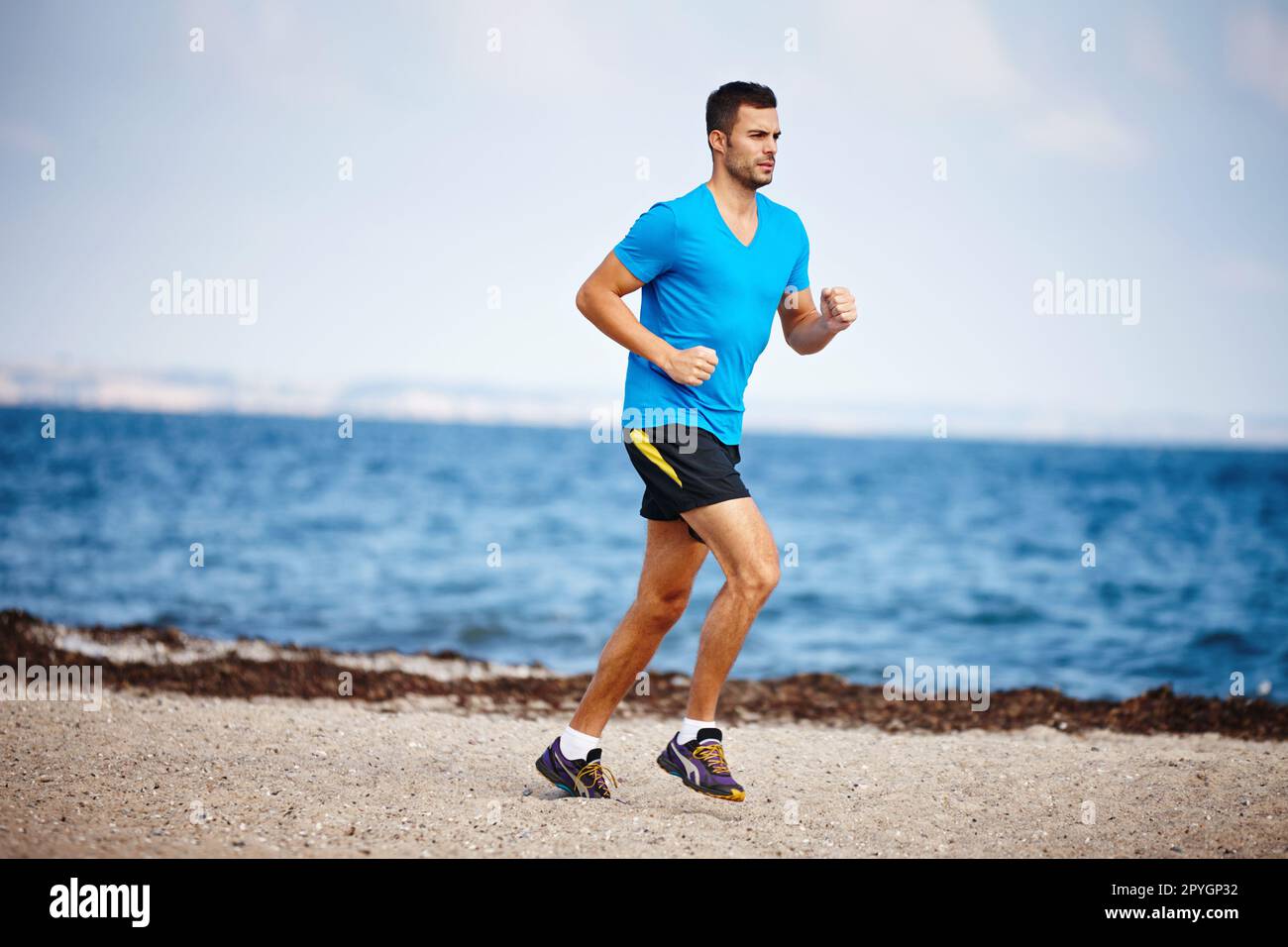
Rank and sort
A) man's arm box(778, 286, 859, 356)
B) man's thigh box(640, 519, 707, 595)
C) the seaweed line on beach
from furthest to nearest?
1. the seaweed line on beach
2. man's arm box(778, 286, 859, 356)
3. man's thigh box(640, 519, 707, 595)

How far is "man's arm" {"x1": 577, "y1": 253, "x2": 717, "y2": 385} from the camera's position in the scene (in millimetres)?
4426

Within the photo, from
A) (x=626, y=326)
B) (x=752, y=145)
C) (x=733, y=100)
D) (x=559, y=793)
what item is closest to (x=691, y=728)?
(x=559, y=793)

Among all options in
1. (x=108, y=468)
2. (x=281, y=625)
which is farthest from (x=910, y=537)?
(x=108, y=468)

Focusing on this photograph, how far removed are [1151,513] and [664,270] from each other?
1497 inches

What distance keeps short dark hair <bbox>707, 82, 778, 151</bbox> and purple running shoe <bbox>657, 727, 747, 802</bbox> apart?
252 cm

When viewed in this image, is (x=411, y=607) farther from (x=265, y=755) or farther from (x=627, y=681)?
→ (x=627, y=681)

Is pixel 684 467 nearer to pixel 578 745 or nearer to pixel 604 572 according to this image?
pixel 578 745

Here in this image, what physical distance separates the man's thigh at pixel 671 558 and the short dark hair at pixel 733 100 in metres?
1.64

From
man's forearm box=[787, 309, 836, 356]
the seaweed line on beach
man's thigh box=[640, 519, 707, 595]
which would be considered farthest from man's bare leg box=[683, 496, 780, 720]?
the seaweed line on beach

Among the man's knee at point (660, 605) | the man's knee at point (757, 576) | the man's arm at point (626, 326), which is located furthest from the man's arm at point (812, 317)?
the man's knee at point (660, 605)

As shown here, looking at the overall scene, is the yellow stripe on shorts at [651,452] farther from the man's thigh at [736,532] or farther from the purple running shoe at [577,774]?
the purple running shoe at [577,774]

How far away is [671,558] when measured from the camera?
482 cm

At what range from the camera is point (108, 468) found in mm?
41375

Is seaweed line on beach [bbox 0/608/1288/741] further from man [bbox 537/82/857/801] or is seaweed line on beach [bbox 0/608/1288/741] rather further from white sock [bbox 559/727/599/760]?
man [bbox 537/82/857/801]
